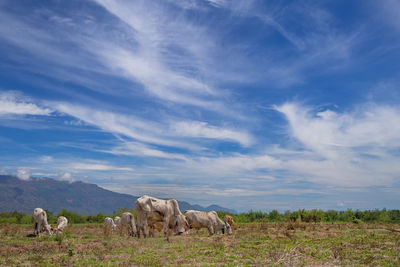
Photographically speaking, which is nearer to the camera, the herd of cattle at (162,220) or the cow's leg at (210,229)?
the herd of cattle at (162,220)

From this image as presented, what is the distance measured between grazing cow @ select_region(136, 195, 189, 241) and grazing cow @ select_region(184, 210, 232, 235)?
50.4 inches

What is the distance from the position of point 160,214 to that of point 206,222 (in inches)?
193

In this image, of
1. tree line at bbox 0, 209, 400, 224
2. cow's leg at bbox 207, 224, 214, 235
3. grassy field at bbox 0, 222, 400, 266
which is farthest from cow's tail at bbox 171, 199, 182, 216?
tree line at bbox 0, 209, 400, 224

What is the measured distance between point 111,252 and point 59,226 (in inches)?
748

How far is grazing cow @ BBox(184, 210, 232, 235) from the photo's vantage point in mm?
28672

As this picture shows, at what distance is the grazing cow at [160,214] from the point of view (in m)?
25.1

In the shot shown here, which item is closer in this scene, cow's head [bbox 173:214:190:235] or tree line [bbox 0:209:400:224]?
cow's head [bbox 173:214:190:235]

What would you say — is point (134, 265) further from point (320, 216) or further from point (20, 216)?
point (20, 216)

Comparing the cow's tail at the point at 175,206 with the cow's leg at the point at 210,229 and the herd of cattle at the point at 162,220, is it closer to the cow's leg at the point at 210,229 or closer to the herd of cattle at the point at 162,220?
the herd of cattle at the point at 162,220

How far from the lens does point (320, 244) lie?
60.9ft

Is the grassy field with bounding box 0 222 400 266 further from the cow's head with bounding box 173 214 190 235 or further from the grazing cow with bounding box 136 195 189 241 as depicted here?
the cow's head with bounding box 173 214 190 235

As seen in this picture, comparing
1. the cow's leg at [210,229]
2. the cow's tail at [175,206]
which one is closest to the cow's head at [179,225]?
the cow's tail at [175,206]

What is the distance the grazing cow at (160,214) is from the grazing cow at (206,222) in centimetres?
128

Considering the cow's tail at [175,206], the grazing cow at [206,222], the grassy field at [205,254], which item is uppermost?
the cow's tail at [175,206]
